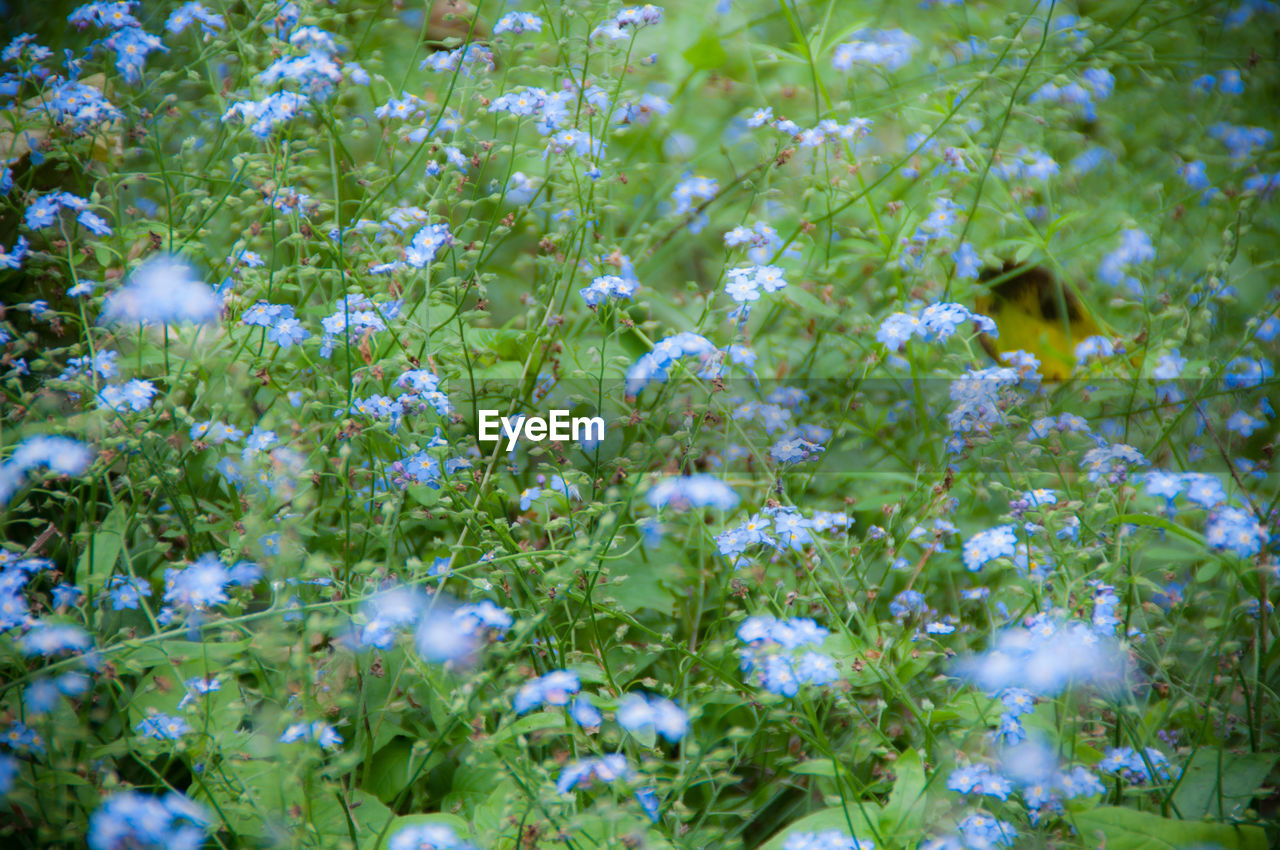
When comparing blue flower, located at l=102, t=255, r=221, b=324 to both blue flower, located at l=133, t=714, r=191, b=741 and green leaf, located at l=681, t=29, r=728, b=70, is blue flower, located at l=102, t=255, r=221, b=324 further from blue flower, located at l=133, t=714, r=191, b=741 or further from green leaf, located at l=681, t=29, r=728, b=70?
green leaf, located at l=681, t=29, r=728, b=70

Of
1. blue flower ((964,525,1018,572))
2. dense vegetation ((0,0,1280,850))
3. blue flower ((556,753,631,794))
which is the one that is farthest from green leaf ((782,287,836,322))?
blue flower ((556,753,631,794))

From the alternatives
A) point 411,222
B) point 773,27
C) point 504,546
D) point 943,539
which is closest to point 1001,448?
point 943,539

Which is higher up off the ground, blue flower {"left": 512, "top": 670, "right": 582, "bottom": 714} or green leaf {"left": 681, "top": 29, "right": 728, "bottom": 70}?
green leaf {"left": 681, "top": 29, "right": 728, "bottom": 70}

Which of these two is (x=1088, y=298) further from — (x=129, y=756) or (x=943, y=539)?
(x=129, y=756)

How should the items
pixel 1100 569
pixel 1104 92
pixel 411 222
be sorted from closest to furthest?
pixel 1100 569, pixel 411 222, pixel 1104 92

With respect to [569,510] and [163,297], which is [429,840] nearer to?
[569,510]

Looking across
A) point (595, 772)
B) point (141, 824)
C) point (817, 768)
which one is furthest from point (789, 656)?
point (141, 824)
